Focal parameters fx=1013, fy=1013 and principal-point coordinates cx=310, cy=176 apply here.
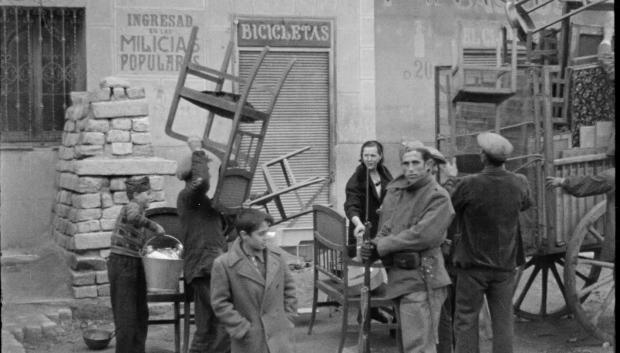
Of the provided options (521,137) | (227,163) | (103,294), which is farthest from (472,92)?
(103,294)

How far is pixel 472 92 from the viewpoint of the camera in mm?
8719

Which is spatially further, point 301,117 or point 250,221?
point 301,117

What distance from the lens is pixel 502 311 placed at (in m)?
7.57

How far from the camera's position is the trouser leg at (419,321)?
6875 mm

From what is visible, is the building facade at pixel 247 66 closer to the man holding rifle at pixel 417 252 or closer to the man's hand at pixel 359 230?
the man's hand at pixel 359 230

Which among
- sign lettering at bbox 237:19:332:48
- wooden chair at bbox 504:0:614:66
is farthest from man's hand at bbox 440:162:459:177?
sign lettering at bbox 237:19:332:48

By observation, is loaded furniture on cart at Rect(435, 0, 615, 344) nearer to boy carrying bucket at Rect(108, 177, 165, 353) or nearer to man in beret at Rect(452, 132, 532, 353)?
man in beret at Rect(452, 132, 532, 353)

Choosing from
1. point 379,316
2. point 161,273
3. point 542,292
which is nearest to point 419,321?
point 161,273

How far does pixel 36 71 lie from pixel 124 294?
17.4ft

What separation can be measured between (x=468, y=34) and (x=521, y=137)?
5.81 metres

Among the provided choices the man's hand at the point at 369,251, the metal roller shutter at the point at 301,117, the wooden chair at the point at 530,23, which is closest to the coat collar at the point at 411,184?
the man's hand at the point at 369,251

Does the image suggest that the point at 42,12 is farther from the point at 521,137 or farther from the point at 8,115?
the point at 521,137

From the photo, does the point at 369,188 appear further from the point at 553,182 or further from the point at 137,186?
the point at 137,186

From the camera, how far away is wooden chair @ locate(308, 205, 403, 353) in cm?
810
